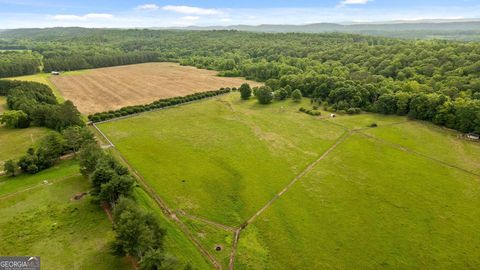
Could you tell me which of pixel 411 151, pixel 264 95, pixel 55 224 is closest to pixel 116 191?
pixel 55 224

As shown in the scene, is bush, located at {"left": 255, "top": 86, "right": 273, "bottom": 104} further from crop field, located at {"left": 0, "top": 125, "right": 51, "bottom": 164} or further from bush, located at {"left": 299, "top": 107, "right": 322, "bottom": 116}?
crop field, located at {"left": 0, "top": 125, "right": 51, "bottom": 164}

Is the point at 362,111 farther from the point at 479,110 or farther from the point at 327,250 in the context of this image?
the point at 327,250

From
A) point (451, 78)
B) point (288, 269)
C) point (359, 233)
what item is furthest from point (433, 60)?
point (288, 269)

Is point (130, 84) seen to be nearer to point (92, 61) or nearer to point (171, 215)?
point (92, 61)

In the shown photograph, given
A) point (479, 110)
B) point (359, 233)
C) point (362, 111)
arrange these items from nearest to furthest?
point (359, 233) → point (479, 110) → point (362, 111)

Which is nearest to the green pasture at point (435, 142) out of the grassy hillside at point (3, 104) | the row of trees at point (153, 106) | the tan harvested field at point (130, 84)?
the row of trees at point (153, 106)

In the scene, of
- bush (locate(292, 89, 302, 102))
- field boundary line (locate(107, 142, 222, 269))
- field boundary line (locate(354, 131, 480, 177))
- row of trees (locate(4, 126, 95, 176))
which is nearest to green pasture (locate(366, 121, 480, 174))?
field boundary line (locate(354, 131, 480, 177))
